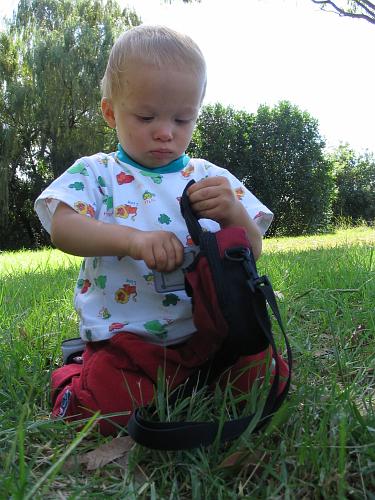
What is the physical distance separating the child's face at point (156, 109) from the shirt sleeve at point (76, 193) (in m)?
0.15

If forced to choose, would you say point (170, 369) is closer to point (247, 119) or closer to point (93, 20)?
point (247, 119)

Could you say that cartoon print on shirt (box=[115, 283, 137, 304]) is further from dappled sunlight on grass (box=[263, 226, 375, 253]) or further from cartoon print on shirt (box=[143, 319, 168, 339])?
dappled sunlight on grass (box=[263, 226, 375, 253])

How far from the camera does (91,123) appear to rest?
16156 millimetres

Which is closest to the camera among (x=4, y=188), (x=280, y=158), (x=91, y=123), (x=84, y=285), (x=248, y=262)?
(x=248, y=262)

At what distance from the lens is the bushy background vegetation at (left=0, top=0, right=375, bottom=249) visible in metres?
15.3

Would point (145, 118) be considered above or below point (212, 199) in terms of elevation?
above

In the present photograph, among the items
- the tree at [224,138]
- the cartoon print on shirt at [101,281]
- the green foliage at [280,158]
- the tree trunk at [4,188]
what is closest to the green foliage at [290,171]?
the green foliage at [280,158]

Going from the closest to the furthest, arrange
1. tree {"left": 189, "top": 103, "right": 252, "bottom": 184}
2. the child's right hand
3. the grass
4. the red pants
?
the grass, the child's right hand, the red pants, tree {"left": 189, "top": 103, "right": 252, "bottom": 184}

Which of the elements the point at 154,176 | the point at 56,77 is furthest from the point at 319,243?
the point at 56,77

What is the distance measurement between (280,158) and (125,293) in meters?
14.6

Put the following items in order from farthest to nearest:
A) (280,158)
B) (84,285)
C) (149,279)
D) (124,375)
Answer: (280,158) → (84,285) → (149,279) → (124,375)

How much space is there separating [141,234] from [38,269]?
2756mm

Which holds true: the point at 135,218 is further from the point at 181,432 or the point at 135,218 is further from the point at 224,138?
the point at 224,138

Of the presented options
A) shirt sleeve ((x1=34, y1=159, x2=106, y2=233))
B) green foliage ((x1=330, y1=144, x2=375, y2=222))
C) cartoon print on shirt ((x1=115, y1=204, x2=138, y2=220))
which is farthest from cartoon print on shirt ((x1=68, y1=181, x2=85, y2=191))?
green foliage ((x1=330, y1=144, x2=375, y2=222))
